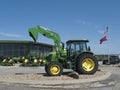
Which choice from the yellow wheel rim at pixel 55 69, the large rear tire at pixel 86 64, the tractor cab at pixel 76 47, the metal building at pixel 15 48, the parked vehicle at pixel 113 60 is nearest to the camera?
the yellow wheel rim at pixel 55 69

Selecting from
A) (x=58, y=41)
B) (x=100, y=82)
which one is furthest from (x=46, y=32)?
(x=100, y=82)

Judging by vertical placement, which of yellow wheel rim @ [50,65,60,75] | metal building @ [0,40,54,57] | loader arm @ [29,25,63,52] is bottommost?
yellow wheel rim @ [50,65,60,75]

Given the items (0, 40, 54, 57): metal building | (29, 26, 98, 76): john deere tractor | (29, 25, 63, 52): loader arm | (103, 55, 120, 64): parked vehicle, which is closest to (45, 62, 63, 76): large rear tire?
(29, 26, 98, 76): john deere tractor

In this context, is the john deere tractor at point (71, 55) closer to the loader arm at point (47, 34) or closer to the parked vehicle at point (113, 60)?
the loader arm at point (47, 34)

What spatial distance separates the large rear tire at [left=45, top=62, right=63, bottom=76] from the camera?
2142 cm

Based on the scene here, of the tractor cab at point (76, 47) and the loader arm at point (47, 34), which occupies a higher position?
the loader arm at point (47, 34)

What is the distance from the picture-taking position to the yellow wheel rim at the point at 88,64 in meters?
22.8

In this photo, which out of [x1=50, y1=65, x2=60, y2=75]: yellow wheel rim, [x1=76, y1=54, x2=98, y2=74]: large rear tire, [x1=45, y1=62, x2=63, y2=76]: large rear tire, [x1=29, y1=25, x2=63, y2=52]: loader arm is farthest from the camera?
[x1=29, y1=25, x2=63, y2=52]: loader arm

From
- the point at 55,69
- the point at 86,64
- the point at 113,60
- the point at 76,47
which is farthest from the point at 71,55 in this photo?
the point at 113,60

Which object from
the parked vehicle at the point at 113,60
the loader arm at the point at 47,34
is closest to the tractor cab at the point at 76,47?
the loader arm at the point at 47,34

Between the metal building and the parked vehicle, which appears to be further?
the metal building

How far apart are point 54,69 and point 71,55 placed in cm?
224

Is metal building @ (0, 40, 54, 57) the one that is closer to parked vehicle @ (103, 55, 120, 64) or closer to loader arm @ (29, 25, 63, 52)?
parked vehicle @ (103, 55, 120, 64)

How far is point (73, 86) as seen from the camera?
16.7 m
